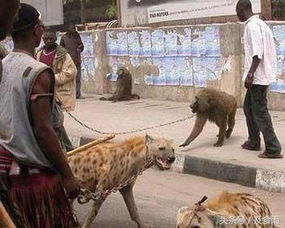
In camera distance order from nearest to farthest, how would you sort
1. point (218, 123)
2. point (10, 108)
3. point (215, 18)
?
point (10, 108)
point (218, 123)
point (215, 18)

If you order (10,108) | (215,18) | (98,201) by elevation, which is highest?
(215,18)

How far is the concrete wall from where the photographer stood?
11727mm

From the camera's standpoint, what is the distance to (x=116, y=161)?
5.31 meters

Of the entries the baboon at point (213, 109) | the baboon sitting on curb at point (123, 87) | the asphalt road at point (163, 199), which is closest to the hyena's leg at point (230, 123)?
the baboon at point (213, 109)

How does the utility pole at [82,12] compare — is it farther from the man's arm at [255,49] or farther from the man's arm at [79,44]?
the man's arm at [255,49]

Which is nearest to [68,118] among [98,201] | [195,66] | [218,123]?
[195,66]

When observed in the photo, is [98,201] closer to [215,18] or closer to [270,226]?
[270,226]

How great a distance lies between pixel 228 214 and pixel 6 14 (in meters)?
1.75

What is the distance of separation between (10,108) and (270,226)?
1729 mm

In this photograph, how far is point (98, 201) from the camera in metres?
5.35

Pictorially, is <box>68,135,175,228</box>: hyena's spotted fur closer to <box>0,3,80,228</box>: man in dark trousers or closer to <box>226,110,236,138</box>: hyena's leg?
<box>0,3,80,228</box>: man in dark trousers

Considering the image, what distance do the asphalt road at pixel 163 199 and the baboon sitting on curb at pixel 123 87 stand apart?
560 cm

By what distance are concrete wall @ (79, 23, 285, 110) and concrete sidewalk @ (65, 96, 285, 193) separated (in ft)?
1.27

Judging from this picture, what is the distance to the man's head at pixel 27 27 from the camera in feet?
11.2
